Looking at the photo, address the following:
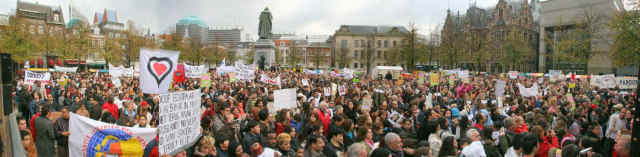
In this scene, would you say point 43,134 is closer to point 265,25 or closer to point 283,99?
point 283,99

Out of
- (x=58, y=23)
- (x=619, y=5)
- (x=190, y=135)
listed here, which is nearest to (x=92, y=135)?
(x=190, y=135)

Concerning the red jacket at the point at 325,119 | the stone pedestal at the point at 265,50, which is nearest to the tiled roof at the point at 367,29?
the stone pedestal at the point at 265,50

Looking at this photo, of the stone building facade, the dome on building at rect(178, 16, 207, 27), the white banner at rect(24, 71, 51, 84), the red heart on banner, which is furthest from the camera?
the dome on building at rect(178, 16, 207, 27)

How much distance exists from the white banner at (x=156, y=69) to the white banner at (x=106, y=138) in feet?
2.05

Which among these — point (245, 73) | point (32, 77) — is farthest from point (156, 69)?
point (245, 73)

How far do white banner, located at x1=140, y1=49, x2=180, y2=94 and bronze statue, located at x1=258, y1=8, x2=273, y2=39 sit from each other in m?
44.3

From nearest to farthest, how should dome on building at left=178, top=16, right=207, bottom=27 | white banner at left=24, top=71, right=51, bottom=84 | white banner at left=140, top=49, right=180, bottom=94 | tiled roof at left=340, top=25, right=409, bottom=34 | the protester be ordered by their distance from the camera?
1. white banner at left=140, top=49, right=180, bottom=94
2. the protester
3. white banner at left=24, top=71, right=51, bottom=84
4. tiled roof at left=340, top=25, right=409, bottom=34
5. dome on building at left=178, top=16, right=207, bottom=27

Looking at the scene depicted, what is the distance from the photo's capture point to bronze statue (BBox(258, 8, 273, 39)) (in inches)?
1957

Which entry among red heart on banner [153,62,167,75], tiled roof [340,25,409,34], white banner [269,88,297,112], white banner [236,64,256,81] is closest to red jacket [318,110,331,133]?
white banner [269,88,297,112]

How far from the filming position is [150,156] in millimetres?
5793

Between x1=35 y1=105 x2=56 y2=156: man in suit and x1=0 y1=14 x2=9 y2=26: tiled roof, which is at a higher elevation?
x1=0 y1=14 x2=9 y2=26: tiled roof

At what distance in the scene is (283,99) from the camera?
10.9 m

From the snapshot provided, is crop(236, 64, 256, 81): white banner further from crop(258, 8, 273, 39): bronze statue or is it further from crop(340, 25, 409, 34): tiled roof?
crop(340, 25, 409, 34): tiled roof

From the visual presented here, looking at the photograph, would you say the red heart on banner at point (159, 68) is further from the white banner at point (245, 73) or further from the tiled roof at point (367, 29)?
the tiled roof at point (367, 29)
